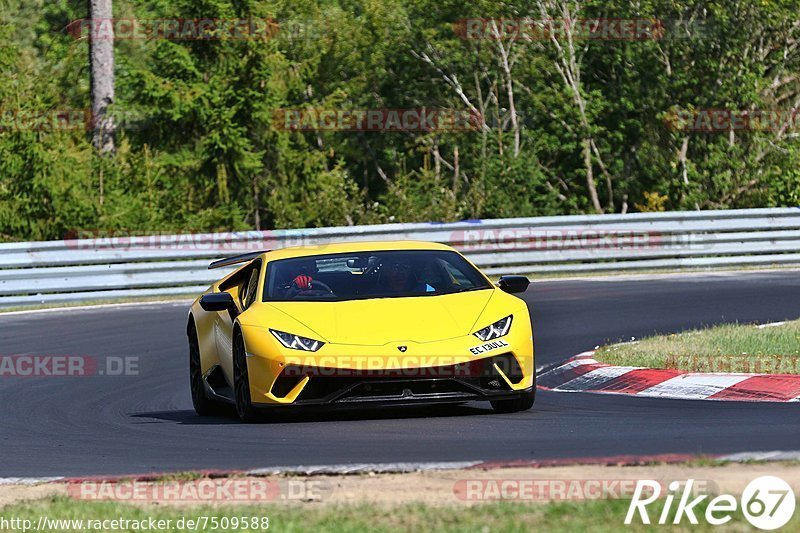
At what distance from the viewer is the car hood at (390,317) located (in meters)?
9.52

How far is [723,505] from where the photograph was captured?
5.91 metres

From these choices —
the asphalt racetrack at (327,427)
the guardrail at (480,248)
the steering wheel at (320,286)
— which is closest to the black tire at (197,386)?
the asphalt racetrack at (327,427)

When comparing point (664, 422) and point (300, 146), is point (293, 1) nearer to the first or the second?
point (300, 146)

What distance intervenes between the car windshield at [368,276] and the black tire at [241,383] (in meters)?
0.49

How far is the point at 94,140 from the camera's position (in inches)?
1202

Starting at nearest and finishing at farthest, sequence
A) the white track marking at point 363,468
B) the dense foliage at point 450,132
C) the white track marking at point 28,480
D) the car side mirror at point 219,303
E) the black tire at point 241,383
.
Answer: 1. the white track marking at point 363,468
2. the white track marking at point 28,480
3. the black tire at point 241,383
4. the car side mirror at point 219,303
5. the dense foliage at point 450,132

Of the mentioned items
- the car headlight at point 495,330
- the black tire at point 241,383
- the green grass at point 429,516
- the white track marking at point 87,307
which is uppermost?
the green grass at point 429,516

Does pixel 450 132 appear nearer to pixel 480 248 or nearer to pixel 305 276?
pixel 480 248

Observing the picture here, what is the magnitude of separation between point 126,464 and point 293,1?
34.9m

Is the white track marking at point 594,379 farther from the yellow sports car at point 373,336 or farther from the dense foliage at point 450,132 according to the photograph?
the dense foliage at point 450,132

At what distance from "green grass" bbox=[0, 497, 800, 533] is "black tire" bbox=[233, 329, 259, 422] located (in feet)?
9.92

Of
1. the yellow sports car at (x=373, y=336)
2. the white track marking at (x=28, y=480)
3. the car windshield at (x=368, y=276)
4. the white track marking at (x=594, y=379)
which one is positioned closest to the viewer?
the white track marking at (x=28, y=480)

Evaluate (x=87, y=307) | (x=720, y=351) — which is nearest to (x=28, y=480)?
(x=720, y=351)

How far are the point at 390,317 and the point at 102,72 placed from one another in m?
22.3
